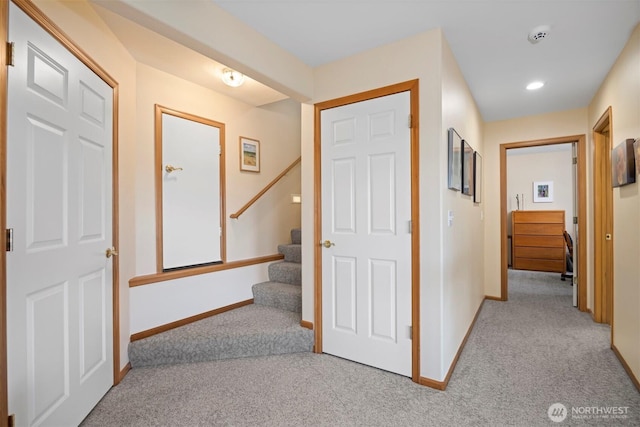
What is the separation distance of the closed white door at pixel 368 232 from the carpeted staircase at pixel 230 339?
0.33 metres

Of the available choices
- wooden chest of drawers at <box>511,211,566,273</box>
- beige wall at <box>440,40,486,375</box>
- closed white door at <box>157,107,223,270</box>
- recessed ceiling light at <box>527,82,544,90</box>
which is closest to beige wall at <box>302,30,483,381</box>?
beige wall at <box>440,40,486,375</box>

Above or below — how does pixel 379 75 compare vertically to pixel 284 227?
above

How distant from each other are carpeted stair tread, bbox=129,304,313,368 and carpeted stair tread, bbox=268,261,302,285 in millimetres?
608

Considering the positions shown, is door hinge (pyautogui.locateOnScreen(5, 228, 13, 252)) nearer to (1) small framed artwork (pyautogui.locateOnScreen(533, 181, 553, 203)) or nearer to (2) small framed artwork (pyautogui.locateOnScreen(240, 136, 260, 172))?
(2) small framed artwork (pyautogui.locateOnScreen(240, 136, 260, 172))

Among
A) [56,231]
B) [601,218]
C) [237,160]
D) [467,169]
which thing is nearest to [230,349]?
[56,231]

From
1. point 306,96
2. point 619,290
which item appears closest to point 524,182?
point 619,290

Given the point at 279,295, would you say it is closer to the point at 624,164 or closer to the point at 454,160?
the point at 454,160

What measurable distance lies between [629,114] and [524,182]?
4727 mm

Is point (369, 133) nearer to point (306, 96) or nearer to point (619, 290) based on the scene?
point (306, 96)

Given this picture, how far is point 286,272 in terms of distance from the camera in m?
3.45

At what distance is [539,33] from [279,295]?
9.81 ft

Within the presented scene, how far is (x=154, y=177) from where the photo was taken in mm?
2693

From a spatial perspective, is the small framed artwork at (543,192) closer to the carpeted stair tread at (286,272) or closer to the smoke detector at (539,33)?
the smoke detector at (539,33)

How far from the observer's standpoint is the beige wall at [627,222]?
81.7 inches
